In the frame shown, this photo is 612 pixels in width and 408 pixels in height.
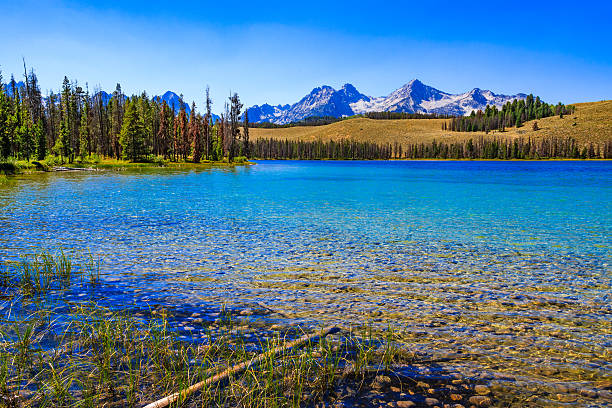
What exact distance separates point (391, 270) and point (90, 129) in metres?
124

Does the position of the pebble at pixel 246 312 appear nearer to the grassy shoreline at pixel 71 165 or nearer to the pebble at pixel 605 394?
the pebble at pixel 605 394

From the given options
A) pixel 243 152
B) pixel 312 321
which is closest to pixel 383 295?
pixel 312 321

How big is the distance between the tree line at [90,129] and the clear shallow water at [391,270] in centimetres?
6105

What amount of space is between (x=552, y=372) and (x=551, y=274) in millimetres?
7610

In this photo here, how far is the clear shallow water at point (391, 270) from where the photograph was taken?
751 cm

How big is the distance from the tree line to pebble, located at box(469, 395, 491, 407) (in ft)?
268

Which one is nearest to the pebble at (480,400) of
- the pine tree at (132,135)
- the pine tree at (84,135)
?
the pine tree at (132,135)

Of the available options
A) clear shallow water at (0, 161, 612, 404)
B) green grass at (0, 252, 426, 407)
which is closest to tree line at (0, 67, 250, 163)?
clear shallow water at (0, 161, 612, 404)

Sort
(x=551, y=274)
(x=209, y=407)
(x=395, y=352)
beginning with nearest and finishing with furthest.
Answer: (x=209, y=407)
(x=395, y=352)
(x=551, y=274)

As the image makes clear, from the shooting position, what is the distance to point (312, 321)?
8305 mm

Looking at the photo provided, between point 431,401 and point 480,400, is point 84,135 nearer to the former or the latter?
point 431,401

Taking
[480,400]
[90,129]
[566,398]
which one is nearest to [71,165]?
[90,129]

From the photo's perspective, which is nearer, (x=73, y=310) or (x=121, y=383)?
(x=121, y=383)

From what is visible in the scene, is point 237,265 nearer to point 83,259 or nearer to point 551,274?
point 83,259
